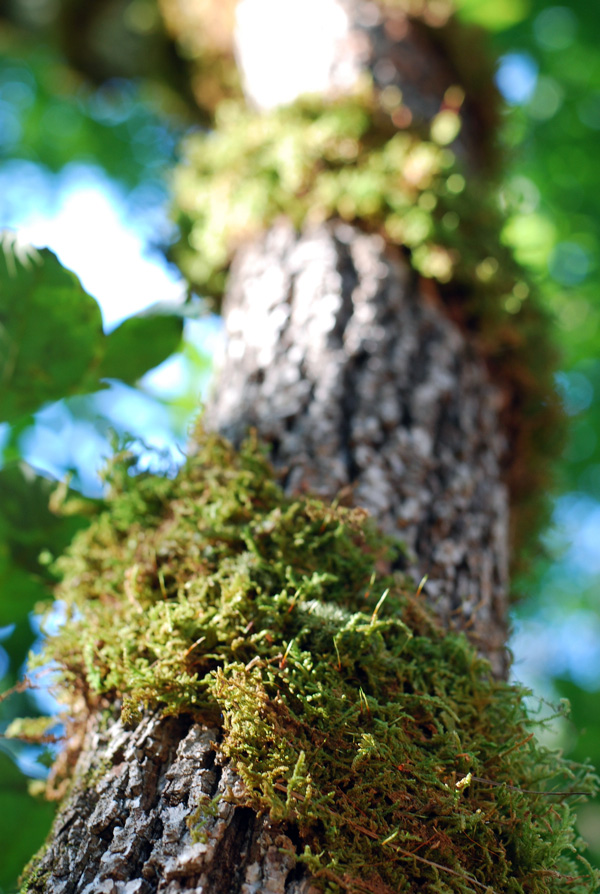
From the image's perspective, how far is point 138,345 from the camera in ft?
4.49

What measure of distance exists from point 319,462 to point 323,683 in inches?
20.6

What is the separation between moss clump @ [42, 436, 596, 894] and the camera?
0.81m

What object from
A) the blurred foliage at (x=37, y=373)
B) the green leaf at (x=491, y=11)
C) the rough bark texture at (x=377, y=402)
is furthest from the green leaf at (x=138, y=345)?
the green leaf at (x=491, y=11)

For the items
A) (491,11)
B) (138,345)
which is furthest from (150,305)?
(491,11)

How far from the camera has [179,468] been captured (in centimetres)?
132

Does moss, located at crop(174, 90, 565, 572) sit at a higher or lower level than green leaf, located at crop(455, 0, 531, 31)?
lower

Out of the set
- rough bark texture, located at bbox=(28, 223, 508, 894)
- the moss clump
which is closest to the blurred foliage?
the moss clump

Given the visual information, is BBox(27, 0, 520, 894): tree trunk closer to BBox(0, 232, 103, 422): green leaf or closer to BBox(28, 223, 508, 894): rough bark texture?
BBox(28, 223, 508, 894): rough bark texture

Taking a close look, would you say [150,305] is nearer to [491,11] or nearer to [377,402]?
[377,402]

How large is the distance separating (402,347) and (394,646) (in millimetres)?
883

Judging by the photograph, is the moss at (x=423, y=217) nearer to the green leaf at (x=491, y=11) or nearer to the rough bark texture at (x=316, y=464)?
the rough bark texture at (x=316, y=464)

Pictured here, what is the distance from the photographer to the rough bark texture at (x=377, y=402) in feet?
4.31

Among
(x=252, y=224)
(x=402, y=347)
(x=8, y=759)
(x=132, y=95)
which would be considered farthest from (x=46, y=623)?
(x=132, y=95)

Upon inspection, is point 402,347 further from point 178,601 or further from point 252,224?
point 178,601
